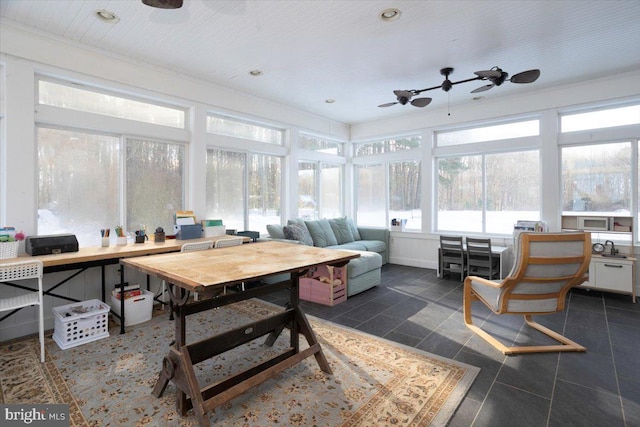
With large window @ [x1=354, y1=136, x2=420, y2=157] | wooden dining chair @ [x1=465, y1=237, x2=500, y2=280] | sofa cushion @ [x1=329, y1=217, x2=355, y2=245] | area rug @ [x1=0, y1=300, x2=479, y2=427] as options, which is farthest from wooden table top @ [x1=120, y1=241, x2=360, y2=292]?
large window @ [x1=354, y1=136, x2=420, y2=157]

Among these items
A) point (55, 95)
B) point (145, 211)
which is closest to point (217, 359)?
point (145, 211)

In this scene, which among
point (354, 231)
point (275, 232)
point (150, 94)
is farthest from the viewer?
point (354, 231)

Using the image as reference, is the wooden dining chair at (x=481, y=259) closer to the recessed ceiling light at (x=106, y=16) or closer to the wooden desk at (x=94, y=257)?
the wooden desk at (x=94, y=257)

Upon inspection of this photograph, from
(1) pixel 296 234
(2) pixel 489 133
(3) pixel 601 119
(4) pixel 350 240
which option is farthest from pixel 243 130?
(3) pixel 601 119

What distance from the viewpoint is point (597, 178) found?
15.4 feet

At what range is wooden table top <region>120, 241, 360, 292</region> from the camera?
1719 mm

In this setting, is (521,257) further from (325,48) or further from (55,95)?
(55,95)

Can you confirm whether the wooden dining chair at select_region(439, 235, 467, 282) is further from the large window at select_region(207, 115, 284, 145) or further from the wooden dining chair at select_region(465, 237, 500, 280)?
the large window at select_region(207, 115, 284, 145)

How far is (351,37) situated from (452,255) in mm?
3686

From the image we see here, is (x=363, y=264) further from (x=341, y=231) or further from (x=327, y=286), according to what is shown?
(x=341, y=231)

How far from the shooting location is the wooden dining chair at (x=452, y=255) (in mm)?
5148

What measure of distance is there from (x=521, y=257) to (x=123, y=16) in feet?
13.1

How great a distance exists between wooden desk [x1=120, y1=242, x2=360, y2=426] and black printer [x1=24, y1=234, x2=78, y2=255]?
1327mm

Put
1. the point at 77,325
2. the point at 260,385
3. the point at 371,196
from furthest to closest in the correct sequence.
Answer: the point at 371,196 → the point at 77,325 → the point at 260,385
